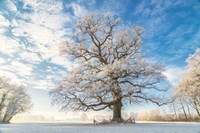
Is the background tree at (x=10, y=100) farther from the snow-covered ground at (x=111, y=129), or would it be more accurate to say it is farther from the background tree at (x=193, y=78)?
the background tree at (x=193, y=78)

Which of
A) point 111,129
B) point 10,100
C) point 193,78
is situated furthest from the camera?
point 10,100

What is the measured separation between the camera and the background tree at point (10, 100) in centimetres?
4253

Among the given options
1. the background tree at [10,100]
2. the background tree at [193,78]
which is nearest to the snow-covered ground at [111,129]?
the background tree at [193,78]

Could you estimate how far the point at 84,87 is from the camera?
818 inches

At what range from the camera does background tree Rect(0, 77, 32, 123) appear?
4253 cm

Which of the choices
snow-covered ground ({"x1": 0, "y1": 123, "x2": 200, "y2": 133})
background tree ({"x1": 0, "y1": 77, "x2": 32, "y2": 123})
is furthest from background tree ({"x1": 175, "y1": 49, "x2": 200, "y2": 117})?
background tree ({"x1": 0, "y1": 77, "x2": 32, "y2": 123})

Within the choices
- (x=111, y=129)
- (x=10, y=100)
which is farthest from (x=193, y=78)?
(x=10, y=100)

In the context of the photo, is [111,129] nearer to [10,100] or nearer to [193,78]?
[193,78]

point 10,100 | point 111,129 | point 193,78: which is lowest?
point 111,129

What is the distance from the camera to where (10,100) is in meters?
43.5

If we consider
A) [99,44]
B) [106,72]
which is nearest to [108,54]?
[99,44]

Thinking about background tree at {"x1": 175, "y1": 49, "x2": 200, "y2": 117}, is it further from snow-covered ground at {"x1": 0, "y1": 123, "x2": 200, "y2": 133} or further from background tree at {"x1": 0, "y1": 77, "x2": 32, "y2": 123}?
background tree at {"x1": 0, "y1": 77, "x2": 32, "y2": 123}

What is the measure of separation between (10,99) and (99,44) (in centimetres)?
2840

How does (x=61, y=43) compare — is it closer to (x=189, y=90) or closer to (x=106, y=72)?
(x=106, y=72)
